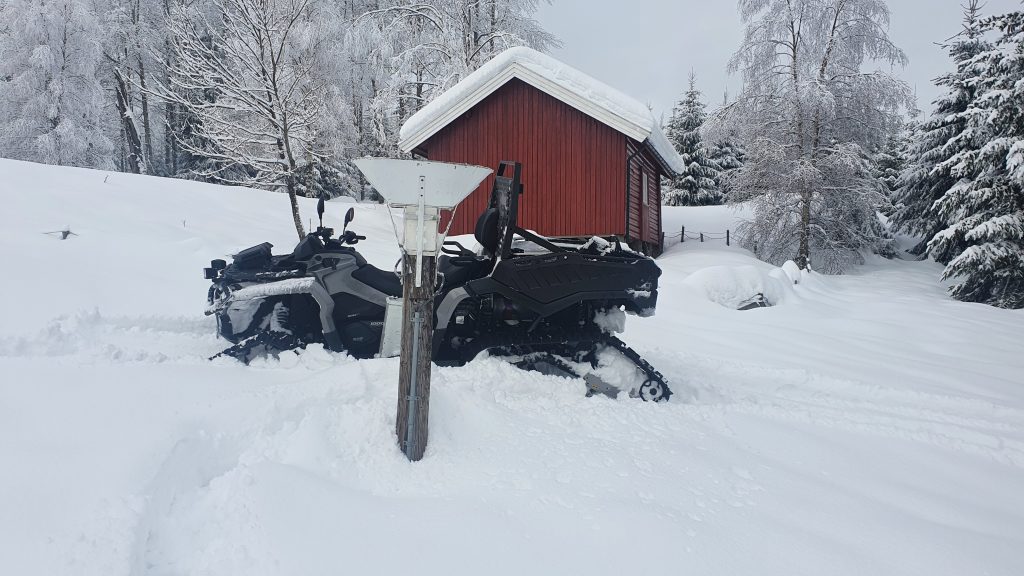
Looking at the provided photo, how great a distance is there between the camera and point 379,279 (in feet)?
12.4

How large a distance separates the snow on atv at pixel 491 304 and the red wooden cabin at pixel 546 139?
811 cm

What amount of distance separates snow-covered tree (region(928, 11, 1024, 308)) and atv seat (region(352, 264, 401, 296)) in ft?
47.9

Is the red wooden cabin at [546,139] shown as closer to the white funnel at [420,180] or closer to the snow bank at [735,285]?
the snow bank at [735,285]

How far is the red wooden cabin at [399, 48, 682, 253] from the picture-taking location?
1123 centimetres

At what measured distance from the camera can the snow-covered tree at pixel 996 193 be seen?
12.2m

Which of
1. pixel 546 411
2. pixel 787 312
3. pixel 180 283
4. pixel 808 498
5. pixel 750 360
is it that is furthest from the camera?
pixel 787 312

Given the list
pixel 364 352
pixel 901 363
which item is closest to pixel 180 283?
pixel 364 352

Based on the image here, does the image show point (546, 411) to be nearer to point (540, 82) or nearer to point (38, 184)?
point (540, 82)

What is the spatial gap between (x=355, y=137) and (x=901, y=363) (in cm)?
1915

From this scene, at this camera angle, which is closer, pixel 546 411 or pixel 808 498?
pixel 808 498

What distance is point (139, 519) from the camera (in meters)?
1.65

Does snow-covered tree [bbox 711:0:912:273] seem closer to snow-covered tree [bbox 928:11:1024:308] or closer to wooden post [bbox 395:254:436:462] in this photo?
snow-covered tree [bbox 928:11:1024:308]

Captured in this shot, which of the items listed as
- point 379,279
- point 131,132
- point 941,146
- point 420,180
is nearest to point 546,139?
point 379,279

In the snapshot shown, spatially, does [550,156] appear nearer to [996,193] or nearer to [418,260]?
[418,260]
